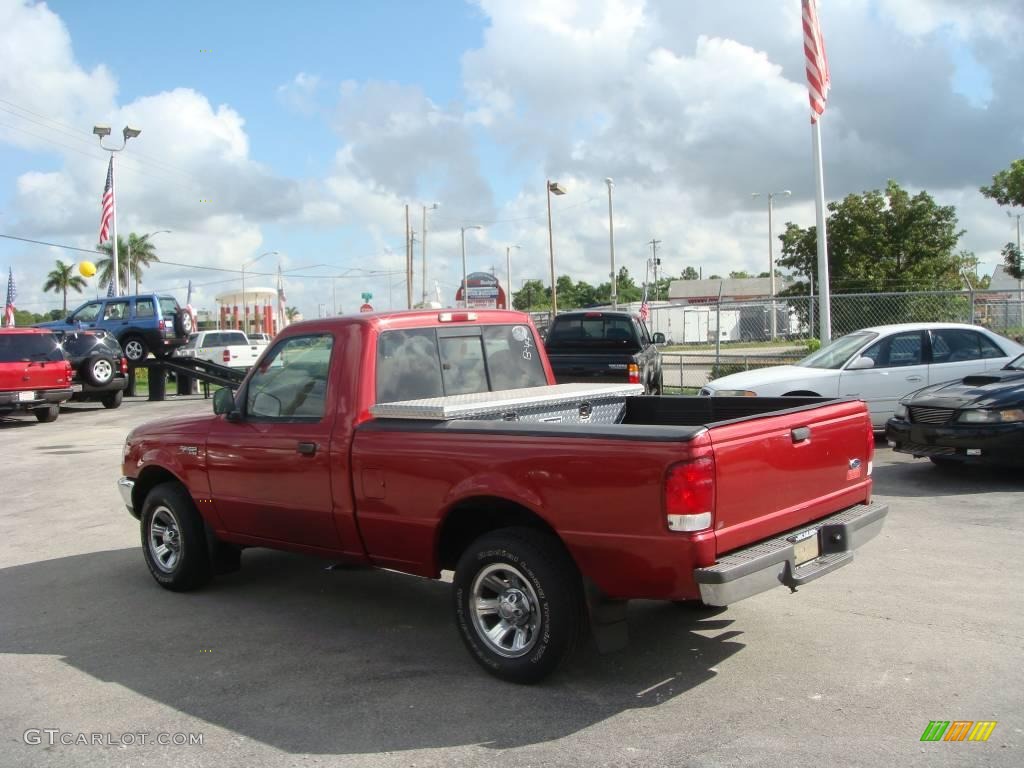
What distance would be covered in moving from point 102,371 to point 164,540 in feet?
54.2

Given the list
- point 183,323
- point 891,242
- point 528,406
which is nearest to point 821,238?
point 528,406

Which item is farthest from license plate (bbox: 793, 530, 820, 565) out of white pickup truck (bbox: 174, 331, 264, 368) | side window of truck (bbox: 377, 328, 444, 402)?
white pickup truck (bbox: 174, 331, 264, 368)

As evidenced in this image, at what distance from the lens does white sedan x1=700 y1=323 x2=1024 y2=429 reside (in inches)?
472

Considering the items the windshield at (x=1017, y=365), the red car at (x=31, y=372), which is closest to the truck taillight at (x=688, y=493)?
the windshield at (x=1017, y=365)

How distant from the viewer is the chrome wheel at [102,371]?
70.4 feet

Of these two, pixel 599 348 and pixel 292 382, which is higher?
pixel 599 348

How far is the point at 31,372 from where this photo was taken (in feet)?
62.1

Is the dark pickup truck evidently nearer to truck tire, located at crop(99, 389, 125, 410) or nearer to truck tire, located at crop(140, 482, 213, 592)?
truck tire, located at crop(140, 482, 213, 592)

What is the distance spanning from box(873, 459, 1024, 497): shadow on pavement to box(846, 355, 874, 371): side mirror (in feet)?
4.72

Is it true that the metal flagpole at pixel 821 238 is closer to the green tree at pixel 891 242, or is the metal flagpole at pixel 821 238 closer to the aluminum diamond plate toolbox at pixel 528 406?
the aluminum diamond plate toolbox at pixel 528 406

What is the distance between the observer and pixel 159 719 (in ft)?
14.4

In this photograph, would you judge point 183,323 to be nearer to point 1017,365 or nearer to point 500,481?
point 1017,365

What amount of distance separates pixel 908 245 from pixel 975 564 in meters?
38.2

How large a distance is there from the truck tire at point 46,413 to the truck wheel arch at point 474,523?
17.3 m
